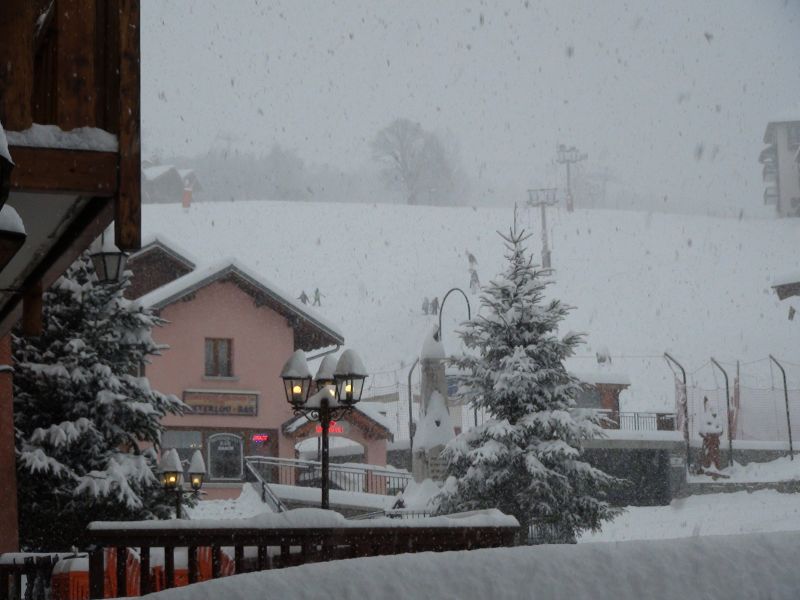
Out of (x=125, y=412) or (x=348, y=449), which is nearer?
(x=125, y=412)

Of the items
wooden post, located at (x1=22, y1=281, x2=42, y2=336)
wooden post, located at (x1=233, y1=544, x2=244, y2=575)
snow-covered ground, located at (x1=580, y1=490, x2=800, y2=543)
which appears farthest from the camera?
snow-covered ground, located at (x1=580, y1=490, x2=800, y2=543)

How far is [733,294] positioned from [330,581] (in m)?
75.7

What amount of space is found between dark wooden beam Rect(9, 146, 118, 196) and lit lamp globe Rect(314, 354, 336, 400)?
6.32 m

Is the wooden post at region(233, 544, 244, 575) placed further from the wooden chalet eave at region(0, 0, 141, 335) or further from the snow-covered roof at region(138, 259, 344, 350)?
the snow-covered roof at region(138, 259, 344, 350)

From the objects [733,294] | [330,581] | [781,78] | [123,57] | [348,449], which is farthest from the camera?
[781,78]

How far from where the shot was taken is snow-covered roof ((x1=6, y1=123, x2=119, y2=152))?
5.03 metres

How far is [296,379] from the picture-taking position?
11617 millimetres

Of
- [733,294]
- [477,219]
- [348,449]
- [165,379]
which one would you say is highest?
[477,219]

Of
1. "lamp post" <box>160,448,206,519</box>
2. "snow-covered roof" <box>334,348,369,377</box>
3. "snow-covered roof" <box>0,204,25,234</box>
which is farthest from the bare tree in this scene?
"snow-covered roof" <box>0,204,25,234</box>

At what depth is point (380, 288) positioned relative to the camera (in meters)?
77.2

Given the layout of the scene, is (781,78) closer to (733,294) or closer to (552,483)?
(733,294)

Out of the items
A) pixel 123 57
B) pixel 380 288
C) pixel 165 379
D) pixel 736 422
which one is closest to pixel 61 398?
pixel 123 57

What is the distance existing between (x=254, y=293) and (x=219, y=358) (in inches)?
94.7

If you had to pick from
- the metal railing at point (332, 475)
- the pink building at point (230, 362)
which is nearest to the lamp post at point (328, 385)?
the metal railing at point (332, 475)
